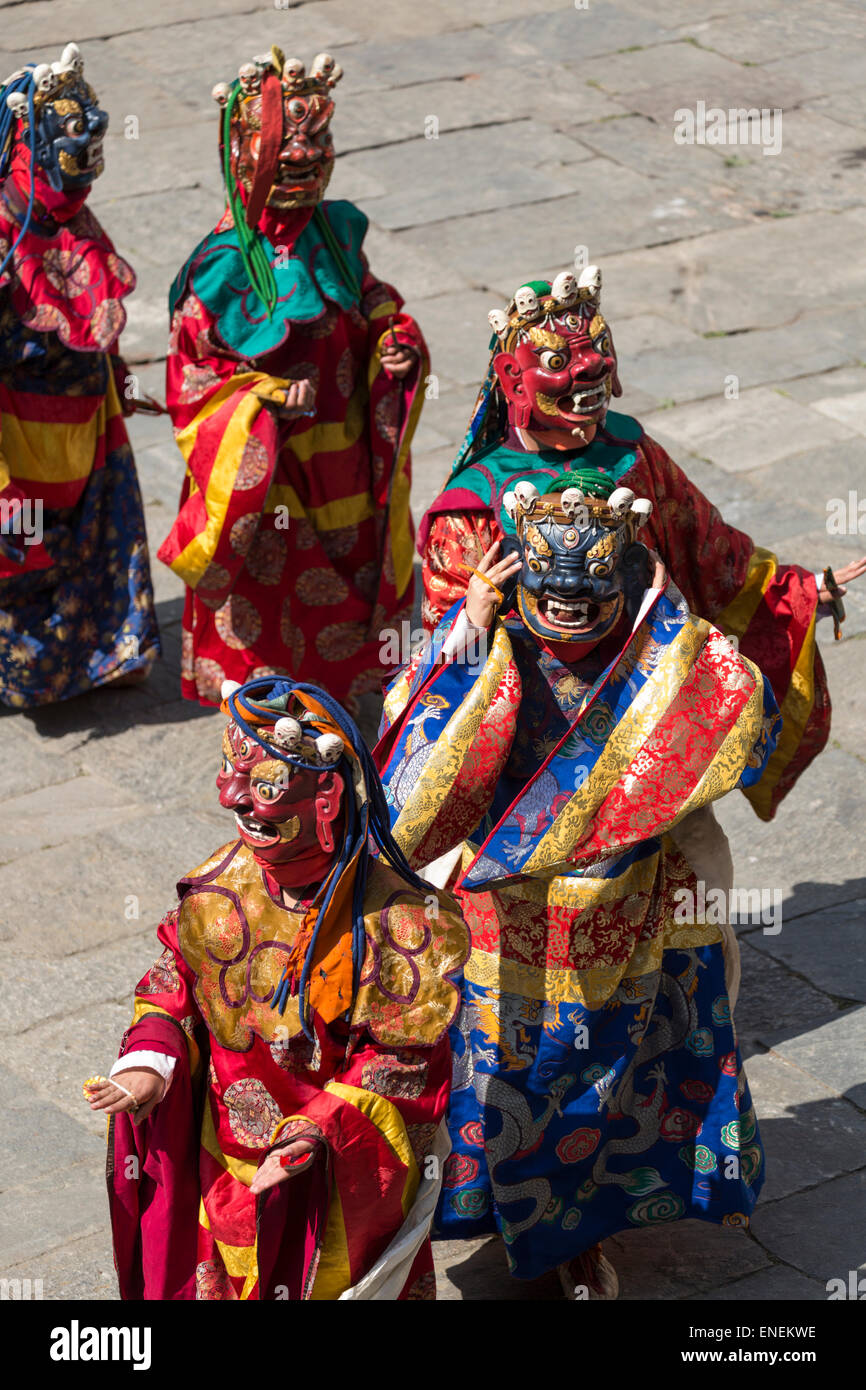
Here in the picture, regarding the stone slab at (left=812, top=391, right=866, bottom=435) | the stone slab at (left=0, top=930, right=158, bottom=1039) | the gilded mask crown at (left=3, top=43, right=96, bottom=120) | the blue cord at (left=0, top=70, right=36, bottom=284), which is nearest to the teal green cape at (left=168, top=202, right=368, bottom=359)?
the blue cord at (left=0, top=70, right=36, bottom=284)

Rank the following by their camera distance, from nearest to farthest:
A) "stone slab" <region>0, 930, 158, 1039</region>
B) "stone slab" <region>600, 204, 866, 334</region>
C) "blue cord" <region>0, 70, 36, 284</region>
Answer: "stone slab" <region>0, 930, 158, 1039</region> < "blue cord" <region>0, 70, 36, 284</region> < "stone slab" <region>600, 204, 866, 334</region>

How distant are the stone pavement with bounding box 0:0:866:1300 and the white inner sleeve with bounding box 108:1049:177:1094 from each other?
43.6 inches

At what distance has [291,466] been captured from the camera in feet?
21.3

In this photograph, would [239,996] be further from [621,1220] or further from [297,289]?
[297,289]

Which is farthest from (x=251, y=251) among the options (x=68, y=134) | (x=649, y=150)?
(x=649, y=150)

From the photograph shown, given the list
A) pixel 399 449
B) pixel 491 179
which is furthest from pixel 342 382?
pixel 491 179

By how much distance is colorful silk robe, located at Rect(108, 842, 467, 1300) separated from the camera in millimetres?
3615

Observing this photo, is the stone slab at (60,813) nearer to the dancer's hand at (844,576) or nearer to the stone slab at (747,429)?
the dancer's hand at (844,576)

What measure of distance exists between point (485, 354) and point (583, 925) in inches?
215

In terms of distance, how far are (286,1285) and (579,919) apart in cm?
99

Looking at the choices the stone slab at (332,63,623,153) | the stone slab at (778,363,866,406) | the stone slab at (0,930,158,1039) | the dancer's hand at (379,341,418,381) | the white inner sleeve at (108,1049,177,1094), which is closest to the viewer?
the white inner sleeve at (108,1049,177,1094)

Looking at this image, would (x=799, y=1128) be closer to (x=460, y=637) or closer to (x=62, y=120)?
(x=460, y=637)

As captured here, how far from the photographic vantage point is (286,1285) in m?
3.72

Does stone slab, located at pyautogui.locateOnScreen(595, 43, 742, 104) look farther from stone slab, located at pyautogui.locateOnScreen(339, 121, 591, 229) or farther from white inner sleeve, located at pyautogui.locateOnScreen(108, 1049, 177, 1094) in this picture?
white inner sleeve, located at pyautogui.locateOnScreen(108, 1049, 177, 1094)
